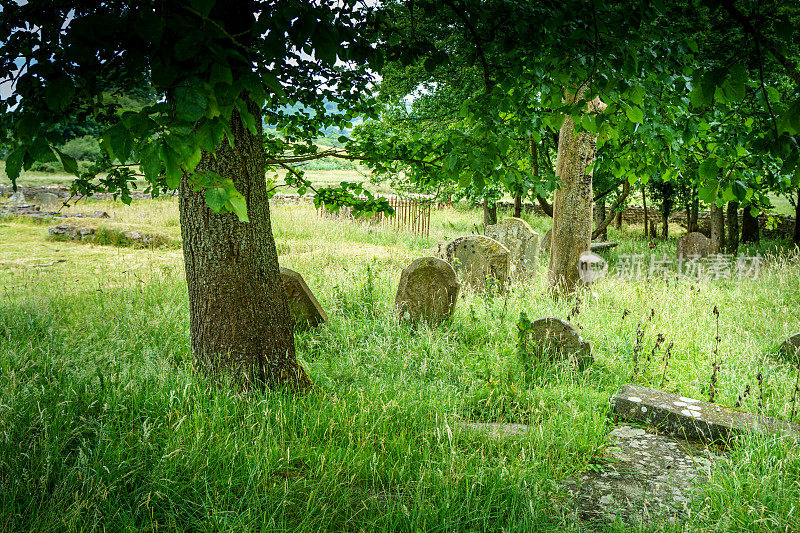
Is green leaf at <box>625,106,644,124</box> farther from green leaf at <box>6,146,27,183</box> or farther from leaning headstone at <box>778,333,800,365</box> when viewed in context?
leaning headstone at <box>778,333,800,365</box>

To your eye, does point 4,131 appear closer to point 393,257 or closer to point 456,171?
point 456,171

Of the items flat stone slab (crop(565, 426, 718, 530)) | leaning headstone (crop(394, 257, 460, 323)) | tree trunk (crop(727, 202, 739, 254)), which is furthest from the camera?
tree trunk (crop(727, 202, 739, 254))

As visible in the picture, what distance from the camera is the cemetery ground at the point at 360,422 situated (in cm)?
254

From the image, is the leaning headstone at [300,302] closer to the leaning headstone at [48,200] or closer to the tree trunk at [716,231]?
the tree trunk at [716,231]

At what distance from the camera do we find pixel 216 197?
5.72 ft

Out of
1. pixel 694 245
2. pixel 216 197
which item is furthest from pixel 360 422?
pixel 694 245

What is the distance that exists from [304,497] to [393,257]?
8.95m

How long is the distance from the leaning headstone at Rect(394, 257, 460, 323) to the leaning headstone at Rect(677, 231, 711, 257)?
31.3 ft

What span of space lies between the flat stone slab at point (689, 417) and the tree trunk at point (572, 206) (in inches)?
139

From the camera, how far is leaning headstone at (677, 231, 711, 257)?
41.7 feet

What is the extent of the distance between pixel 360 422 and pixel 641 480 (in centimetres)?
185

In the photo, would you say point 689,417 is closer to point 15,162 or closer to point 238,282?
point 238,282

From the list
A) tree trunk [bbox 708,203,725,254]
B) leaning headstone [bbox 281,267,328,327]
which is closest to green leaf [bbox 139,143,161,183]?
leaning headstone [bbox 281,267,328,327]

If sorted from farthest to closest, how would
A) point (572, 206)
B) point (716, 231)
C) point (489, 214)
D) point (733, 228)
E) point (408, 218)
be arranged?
point (408, 218), point (489, 214), point (733, 228), point (716, 231), point (572, 206)
